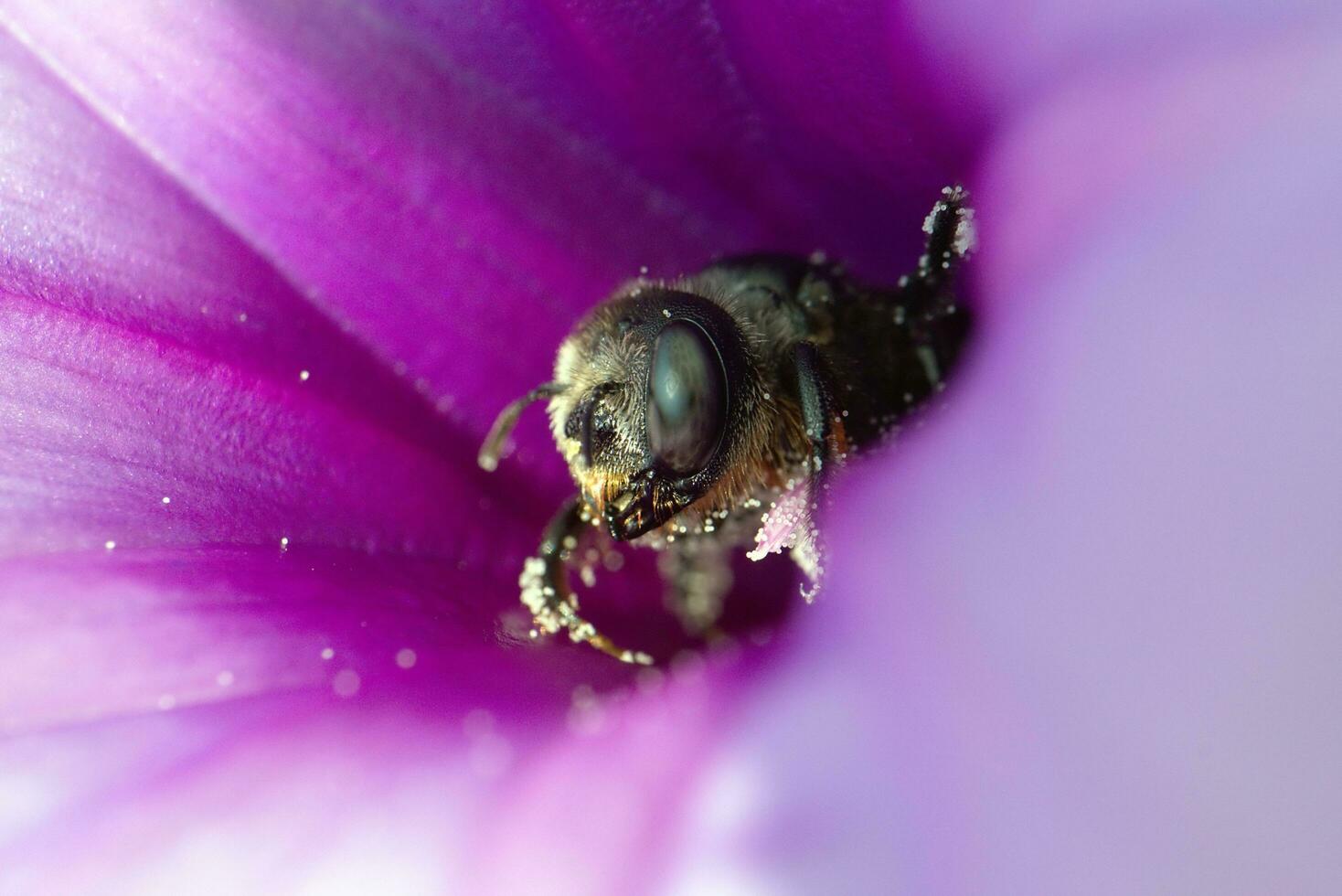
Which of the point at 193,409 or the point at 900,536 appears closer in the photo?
the point at 900,536

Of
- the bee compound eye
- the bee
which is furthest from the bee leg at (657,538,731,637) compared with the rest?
the bee compound eye

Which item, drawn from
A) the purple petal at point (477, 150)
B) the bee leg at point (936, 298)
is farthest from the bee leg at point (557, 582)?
the bee leg at point (936, 298)

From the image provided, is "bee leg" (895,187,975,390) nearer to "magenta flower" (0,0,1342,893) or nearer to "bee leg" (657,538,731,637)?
"magenta flower" (0,0,1342,893)

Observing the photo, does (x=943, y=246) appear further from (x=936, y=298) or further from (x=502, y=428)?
(x=502, y=428)

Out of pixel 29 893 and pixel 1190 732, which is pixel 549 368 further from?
pixel 1190 732

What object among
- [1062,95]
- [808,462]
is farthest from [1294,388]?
[808,462]

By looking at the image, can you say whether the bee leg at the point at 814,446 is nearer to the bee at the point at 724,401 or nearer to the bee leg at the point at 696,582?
the bee at the point at 724,401
